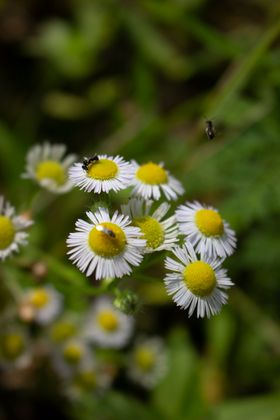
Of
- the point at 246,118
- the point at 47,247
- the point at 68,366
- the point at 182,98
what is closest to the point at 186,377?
the point at 68,366

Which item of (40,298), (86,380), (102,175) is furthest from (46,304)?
(102,175)

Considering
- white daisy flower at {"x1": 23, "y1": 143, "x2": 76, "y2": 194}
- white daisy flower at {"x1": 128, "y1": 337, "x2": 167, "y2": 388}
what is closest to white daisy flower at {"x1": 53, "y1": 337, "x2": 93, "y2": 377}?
white daisy flower at {"x1": 128, "y1": 337, "x2": 167, "y2": 388}

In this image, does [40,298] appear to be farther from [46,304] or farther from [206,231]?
[206,231]

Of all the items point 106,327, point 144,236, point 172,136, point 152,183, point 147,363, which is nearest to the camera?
point 144,236

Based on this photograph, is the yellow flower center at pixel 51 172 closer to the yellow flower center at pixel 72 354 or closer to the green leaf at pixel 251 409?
the yellow flower center at pixel 72 354

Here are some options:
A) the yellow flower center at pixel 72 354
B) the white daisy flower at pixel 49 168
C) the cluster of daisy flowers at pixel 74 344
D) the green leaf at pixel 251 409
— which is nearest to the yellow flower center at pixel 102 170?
the white daisy flower at pixel 49 168

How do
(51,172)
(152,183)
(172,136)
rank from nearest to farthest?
(152,183)
(51,172)
(172,136)

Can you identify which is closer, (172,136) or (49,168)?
(49,168)
